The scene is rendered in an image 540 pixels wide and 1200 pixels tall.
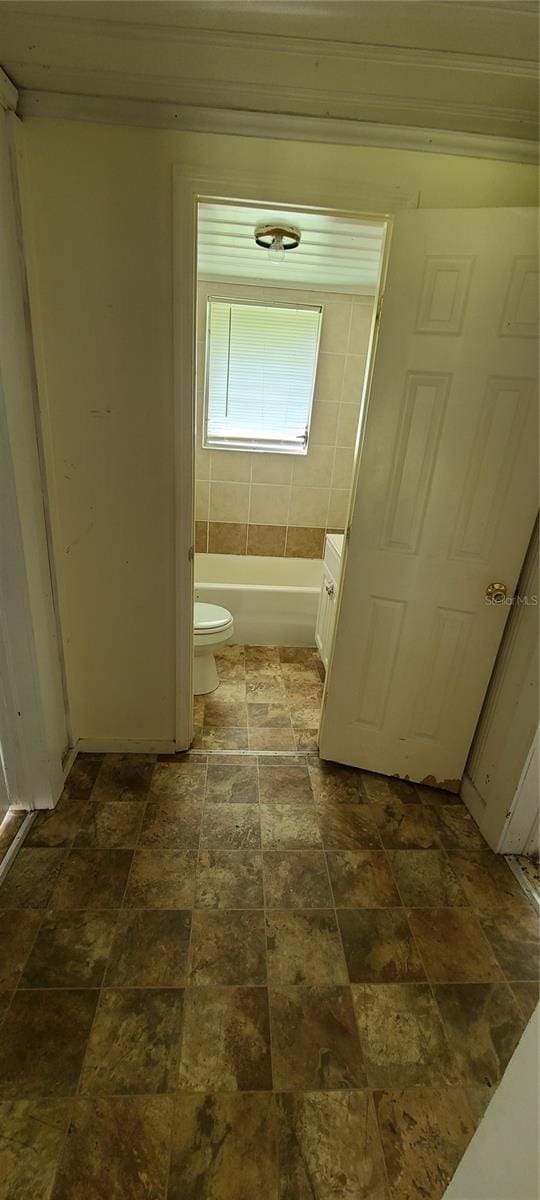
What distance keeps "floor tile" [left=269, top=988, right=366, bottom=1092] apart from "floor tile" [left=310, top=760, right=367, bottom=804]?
0.72 metres

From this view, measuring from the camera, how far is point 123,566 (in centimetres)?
181

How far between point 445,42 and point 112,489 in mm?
1451

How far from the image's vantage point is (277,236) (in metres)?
2.00

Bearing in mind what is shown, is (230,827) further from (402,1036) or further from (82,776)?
(402,1036)

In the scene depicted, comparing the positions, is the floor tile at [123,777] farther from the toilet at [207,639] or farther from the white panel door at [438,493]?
the white panel door at [438,493]

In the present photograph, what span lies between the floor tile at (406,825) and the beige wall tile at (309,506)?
214cm

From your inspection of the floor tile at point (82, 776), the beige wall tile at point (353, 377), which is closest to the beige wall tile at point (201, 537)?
the beige wall tile at point (353, 377)

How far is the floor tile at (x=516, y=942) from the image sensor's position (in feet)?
4.54

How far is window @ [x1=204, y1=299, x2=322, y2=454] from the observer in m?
3.08

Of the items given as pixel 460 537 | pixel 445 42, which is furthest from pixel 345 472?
pixel 445 42

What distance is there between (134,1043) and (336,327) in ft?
11.7

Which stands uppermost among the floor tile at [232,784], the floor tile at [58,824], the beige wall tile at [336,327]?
the beige wall tile at [336,327]

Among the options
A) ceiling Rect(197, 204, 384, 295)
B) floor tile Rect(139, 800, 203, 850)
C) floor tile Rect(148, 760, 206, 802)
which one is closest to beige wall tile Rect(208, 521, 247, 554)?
ceiling Rect(197, 204, 384, 295)

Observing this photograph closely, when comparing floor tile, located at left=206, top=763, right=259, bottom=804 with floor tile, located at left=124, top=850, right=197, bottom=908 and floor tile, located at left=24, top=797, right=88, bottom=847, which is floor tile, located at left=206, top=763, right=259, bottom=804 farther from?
floor tile, located at left=24, top=797, right=88, bottom=847
